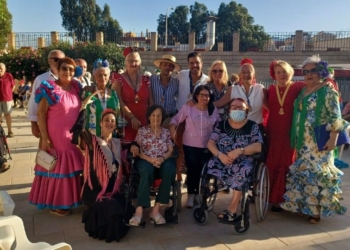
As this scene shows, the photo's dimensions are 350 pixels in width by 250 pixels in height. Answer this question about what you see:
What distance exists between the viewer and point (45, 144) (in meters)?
A: 3.58

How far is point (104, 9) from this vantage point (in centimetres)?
5559

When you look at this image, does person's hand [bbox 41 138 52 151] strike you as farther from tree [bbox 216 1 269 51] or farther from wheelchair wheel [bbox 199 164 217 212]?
tree [bbox 216 1 269 51]

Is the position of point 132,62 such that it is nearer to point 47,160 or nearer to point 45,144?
point 45,144

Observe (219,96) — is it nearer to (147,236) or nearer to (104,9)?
(147,236)

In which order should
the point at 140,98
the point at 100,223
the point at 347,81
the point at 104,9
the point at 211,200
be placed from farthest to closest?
the point at 104,9 < the point at 347,81 < the point at 140,98 < the point at 211,200 < the point at 100,223

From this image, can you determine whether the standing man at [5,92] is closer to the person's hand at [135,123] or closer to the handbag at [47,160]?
the handbag at [47,160]

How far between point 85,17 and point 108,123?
56.0 metres

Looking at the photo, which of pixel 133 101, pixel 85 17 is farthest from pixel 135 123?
pixel 85 17

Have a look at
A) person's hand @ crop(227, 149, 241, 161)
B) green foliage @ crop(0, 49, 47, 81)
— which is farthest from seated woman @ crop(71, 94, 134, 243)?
green foliage @ crop(0, 49, 47, 81)

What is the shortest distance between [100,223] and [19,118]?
8.89 m

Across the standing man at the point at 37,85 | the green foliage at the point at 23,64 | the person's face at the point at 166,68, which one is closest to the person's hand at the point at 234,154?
the person's face at the point at 166,68

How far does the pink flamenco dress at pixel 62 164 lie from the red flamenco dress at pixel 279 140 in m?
2.07

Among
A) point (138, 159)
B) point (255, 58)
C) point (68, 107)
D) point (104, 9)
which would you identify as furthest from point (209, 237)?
point (104, 9)

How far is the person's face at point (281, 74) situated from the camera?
369 centimetres
